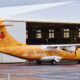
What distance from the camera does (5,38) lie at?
47.7 meters

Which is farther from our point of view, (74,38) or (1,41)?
(74,38)

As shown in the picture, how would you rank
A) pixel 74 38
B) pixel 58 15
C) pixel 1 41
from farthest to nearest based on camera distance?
pixel 74 38, pixel 58 15, pixel 1 41

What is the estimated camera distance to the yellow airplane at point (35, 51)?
155 feet

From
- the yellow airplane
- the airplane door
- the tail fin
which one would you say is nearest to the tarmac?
the yellow airplane

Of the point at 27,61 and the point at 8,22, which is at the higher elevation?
the point at 8,22

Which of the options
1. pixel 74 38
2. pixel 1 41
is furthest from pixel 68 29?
pixel 1 41

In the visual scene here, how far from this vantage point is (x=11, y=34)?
51656 millimetres

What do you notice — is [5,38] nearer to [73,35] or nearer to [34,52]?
[34,52]

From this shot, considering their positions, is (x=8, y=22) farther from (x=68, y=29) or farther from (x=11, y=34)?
(x=68, y=29)

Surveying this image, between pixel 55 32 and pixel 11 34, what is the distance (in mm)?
24533

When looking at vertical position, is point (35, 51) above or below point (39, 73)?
above

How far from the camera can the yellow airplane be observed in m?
47.3

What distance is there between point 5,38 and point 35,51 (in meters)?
3.25

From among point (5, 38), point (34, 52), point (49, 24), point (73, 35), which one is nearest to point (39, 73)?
point (34, 52)
